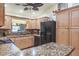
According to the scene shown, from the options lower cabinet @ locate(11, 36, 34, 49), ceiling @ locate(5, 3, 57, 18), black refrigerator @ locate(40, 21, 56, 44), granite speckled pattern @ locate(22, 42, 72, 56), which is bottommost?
granite speckled pattern @ locate(22, 42, 72, 56)

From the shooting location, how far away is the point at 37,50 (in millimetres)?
1924

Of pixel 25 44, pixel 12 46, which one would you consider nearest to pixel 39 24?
pixel 25 44

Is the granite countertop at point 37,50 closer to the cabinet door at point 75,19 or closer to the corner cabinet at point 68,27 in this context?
the corner cabinet at point 68,27

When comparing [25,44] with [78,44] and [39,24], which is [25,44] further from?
[78,44]

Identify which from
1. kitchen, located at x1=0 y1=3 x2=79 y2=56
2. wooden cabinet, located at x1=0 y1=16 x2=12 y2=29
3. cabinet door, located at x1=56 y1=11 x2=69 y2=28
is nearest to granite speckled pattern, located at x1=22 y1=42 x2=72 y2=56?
kitchen, located at x1=0 y1=3 x2=79 y2=56

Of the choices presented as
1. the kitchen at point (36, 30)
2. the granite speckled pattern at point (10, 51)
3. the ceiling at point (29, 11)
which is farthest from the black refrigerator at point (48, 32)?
the granite speckled pattern at point (10, 51)

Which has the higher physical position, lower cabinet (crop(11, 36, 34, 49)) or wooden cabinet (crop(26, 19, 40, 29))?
wooden cabinet (crop(26, 19, 40, 29))

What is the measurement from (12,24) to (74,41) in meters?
0.82

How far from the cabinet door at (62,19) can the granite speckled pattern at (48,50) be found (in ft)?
0.86

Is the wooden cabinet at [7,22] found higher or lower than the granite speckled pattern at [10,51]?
higher

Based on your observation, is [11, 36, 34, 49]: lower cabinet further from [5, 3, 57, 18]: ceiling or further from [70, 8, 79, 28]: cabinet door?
[70, 8, 79, 28]: cabinet door

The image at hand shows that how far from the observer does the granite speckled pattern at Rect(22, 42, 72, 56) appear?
6.24 feet

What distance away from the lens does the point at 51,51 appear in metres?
1.93

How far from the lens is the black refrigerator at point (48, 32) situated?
1.93 meters
